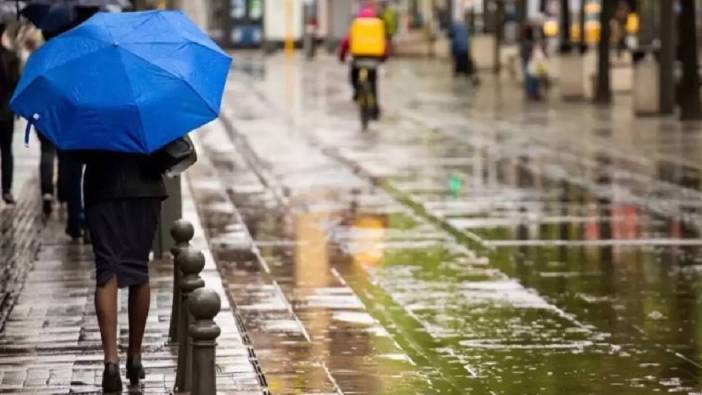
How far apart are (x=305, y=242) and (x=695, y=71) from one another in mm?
18015

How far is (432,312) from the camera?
1339cm

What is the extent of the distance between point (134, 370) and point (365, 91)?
884 inches

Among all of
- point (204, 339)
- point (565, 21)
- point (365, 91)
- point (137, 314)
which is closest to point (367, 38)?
point (365, 91)

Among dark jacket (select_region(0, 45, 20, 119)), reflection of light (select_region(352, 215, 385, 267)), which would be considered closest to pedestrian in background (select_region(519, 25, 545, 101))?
reflection of light (select_region(352, 215, 385, 267))

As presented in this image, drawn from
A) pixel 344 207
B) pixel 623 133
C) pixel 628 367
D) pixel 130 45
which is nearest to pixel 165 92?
pixel 130 45

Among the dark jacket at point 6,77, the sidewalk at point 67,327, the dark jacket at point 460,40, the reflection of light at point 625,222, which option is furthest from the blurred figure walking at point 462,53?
the sidewalk at point 67,327

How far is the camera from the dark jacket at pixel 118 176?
10.1 metres

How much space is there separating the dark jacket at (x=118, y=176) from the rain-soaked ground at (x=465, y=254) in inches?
50.7

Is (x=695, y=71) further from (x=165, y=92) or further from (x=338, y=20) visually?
(x=338, y=20)

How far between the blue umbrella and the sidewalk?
136 cm

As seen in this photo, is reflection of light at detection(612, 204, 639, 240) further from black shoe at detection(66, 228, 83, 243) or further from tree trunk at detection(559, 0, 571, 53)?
tree trunk at detection(559, 0, 571, 53)

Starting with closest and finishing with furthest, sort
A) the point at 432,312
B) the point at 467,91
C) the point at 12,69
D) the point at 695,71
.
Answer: the point at 432,312 → the point at 12,69 → the point at 695,71 → the point at 467,91

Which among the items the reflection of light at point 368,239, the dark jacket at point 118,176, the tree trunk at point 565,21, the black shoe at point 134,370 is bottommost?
the tree trunk at point 565,21

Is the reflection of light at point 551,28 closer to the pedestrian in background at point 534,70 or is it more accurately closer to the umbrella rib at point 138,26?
the pedestrian in background at point 534,70
